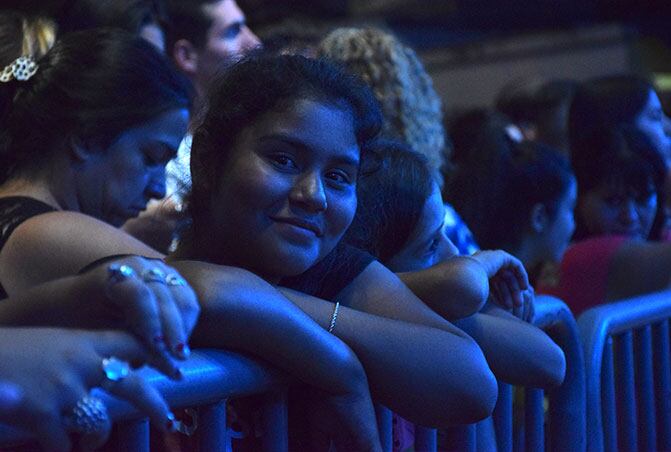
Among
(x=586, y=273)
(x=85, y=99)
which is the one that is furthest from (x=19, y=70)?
(x=586, y=273)

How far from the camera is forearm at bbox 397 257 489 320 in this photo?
154cm

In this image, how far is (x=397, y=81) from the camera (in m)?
2.87

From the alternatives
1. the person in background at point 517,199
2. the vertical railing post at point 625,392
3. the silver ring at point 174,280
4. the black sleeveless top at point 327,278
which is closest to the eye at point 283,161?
the black sleeveless top at point 327,278

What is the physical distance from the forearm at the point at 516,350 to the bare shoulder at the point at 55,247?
1.98 feet

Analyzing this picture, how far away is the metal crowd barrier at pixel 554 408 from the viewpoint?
67.5 inches

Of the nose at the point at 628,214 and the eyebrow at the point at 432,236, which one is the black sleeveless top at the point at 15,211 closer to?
the eyebrow at the point at 432,236

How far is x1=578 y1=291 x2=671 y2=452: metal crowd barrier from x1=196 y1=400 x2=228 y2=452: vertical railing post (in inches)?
38.9

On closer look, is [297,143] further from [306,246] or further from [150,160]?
[150,160]

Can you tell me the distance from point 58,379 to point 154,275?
0.57 feet

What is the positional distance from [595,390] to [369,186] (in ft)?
1.94

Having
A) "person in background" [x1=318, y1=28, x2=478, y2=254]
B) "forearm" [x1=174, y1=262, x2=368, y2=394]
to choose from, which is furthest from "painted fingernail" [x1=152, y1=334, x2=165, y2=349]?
"person in background" [x1=318, y1=28, x2=478, y2=254]

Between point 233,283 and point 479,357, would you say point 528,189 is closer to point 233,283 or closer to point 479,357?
point 479,357

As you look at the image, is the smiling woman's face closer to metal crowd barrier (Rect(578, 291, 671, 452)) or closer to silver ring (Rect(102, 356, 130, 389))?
silver ring (Rect(102, 356, 130, 389))

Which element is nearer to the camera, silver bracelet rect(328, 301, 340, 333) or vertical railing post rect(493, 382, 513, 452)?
silver bracelet rect(328, 301, 340, 333)
